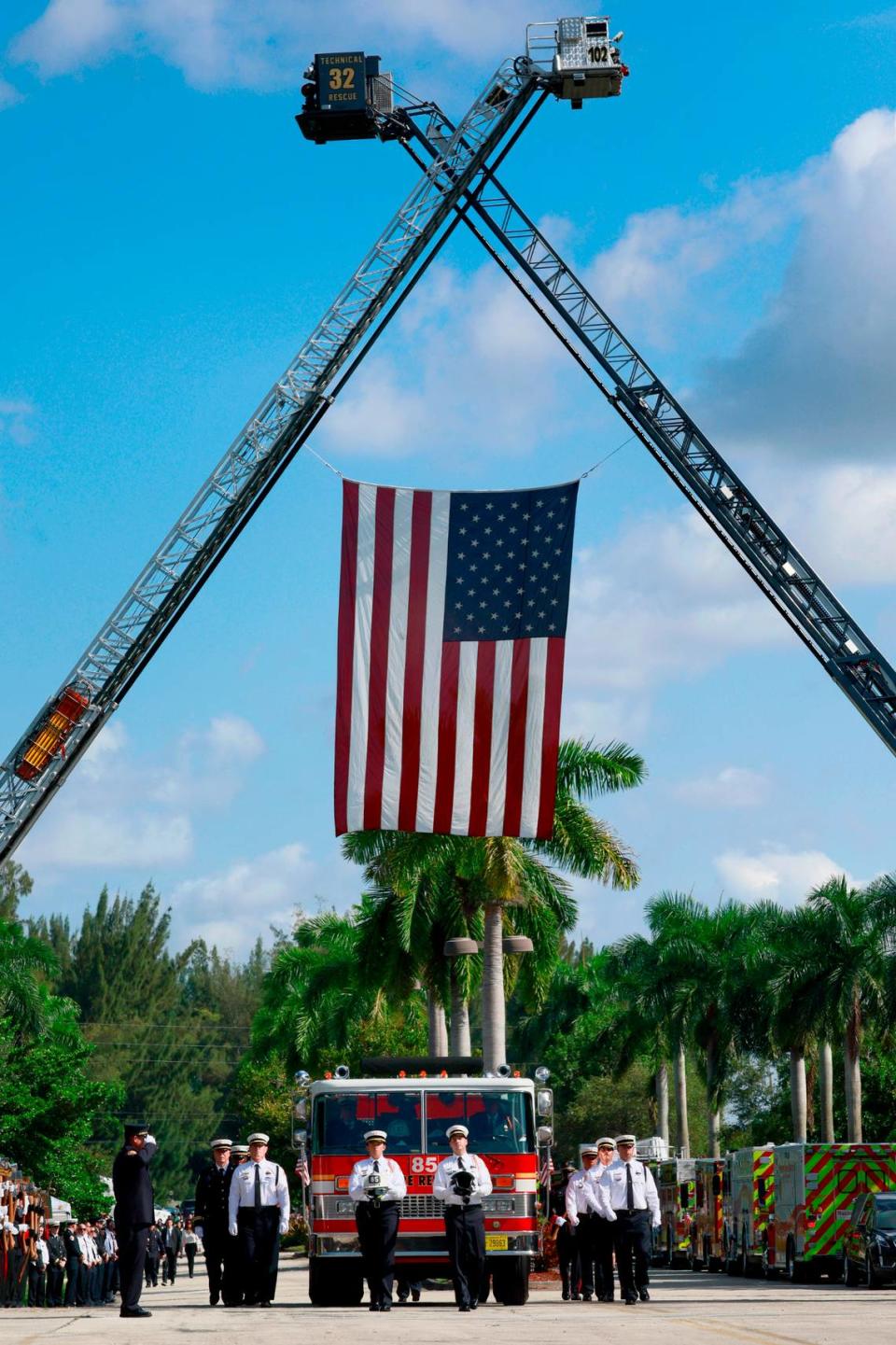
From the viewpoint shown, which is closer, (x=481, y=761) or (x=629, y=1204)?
(x=629, y=1204)

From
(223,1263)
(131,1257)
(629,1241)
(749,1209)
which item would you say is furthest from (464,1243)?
(749,1209)

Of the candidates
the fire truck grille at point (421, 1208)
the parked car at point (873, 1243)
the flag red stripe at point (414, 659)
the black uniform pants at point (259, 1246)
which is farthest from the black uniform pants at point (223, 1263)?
the parked car at point (873, 1243)

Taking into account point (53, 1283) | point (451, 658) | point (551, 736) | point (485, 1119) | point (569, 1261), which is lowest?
point (53, 1283)

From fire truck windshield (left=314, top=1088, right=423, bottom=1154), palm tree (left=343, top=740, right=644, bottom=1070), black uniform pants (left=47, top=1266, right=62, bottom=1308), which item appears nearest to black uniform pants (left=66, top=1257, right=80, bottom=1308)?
black uniform pants (left=47, top=1266, right=62, bottom=1308)

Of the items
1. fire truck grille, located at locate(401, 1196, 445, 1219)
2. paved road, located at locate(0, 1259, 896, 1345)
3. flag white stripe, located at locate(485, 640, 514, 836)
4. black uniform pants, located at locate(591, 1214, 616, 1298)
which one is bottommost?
paved road, located at locate(0, 1259, 896, 1345)

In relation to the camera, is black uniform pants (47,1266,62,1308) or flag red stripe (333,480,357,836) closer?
flag red stripe (333,480,357,836)

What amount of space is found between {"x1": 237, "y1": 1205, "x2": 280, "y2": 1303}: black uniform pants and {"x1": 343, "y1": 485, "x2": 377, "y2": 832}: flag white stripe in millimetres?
6225

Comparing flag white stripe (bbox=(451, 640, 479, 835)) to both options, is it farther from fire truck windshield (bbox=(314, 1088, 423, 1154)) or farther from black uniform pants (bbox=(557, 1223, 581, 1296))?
black uniform pants (bbox=(557, 1223, 581, 1296))

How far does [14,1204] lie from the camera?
43.3 metres

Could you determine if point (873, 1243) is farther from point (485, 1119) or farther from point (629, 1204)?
point (629, 1204)

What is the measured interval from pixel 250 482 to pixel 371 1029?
1813 inches

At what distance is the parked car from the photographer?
28.6 meters

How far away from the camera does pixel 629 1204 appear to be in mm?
21453

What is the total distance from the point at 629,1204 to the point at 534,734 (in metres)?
7.55
